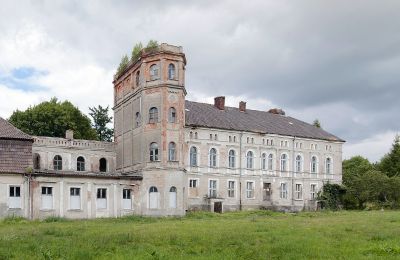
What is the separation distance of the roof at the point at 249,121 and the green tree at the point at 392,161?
16.3 metres

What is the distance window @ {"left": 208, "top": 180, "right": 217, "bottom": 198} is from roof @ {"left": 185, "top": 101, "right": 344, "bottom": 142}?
5263mm

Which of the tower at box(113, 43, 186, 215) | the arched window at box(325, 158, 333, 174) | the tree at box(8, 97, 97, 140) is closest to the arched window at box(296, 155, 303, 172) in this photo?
the arched window at box(325, 158, 333, 174)

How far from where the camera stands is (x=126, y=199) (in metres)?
41.6

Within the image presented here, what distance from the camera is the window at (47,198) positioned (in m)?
37.9

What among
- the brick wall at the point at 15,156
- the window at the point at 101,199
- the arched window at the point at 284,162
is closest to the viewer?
the brick wall at the point at 15,156

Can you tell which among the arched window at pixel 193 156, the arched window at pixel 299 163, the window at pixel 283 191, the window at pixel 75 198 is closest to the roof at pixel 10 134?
the window at pixel 75 198

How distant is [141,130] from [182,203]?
704 cm

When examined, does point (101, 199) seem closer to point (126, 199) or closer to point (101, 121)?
point (126, 199)

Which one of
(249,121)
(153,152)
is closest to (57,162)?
(153,152)

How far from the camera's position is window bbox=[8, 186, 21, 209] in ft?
120

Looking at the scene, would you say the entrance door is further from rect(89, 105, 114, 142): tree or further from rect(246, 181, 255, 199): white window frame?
rect(89, 105, 114, 142): tree

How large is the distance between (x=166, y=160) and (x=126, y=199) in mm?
4341

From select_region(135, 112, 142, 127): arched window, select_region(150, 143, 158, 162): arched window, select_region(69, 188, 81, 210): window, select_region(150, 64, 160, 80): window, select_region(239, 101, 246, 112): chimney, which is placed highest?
select_region(150, 64, 160, 80): window

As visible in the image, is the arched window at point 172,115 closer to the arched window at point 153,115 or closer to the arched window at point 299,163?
the arched window at point 153,115
